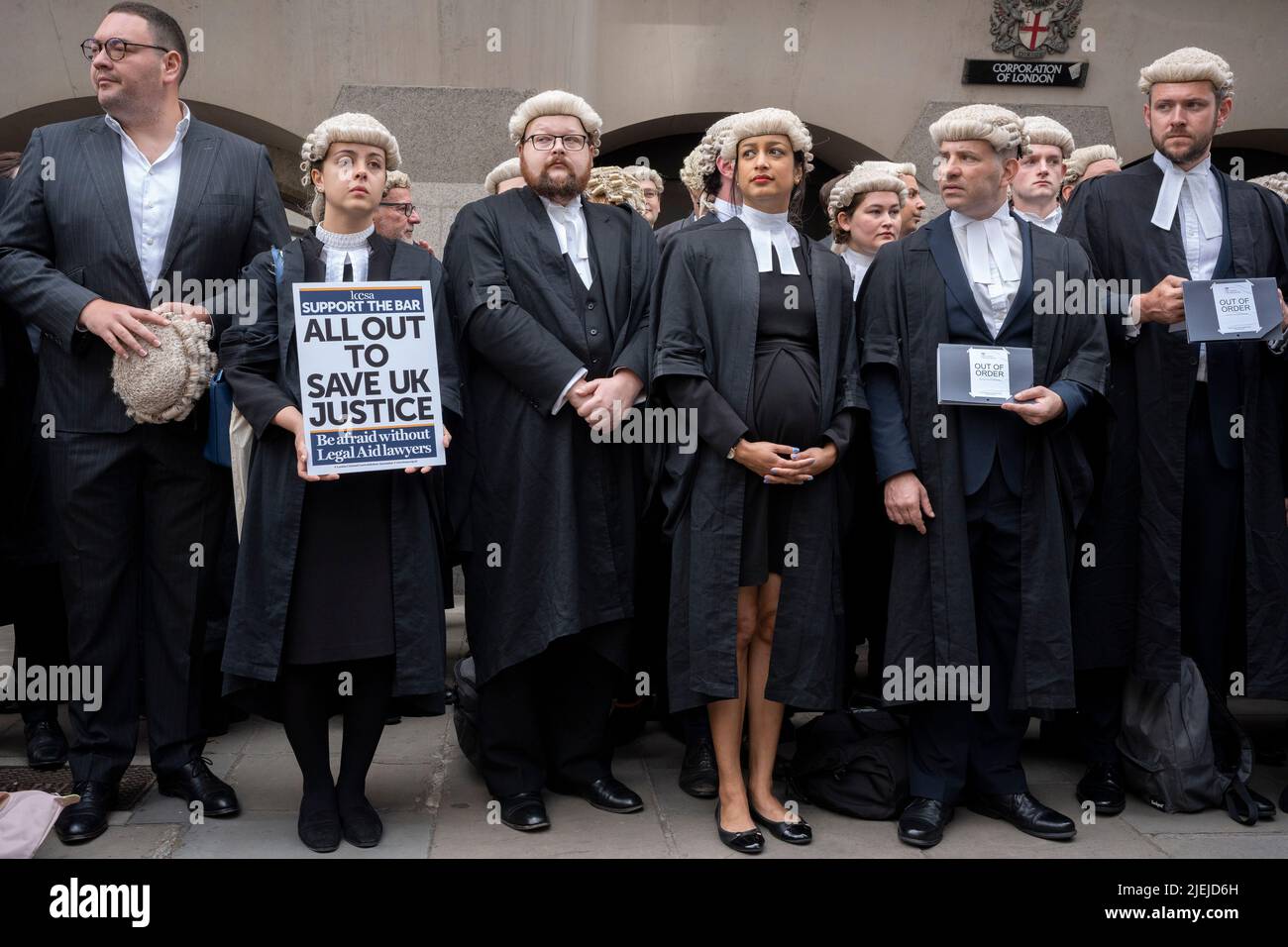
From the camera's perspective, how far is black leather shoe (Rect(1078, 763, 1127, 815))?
183 inches

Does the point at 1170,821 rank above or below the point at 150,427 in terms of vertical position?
below

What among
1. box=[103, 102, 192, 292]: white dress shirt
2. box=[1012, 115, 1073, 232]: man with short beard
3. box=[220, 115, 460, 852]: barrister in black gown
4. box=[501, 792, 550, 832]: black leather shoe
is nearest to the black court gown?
box=[220, 115, 460, 852]: barrister in black gown

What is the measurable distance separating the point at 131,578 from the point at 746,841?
89.2 inches

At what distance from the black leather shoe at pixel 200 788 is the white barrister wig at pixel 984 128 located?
3.32 meters

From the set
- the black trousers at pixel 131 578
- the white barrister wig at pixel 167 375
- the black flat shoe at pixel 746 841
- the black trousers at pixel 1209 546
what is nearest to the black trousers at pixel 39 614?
the black trousers at pixel 131 578

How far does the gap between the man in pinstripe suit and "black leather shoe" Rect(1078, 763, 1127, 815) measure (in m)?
3.03

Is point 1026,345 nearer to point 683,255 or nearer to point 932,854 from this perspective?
point 683,255

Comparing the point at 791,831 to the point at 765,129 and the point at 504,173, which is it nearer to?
the point at 765,129

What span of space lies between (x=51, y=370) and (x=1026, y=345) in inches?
131

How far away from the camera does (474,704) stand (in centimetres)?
479

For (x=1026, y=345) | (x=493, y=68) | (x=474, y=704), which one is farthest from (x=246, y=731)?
(x=493, y=68)

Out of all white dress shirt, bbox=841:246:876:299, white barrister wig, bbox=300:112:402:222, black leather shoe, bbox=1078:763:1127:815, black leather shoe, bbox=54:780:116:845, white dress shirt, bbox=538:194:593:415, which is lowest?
black leather shoe, bbox=1078:763:1127:815

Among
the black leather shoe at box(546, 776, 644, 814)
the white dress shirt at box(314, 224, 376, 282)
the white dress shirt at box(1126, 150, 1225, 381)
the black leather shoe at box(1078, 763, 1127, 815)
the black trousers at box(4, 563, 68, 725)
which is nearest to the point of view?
the white dress shirt at box(314, 224, 376, 282)

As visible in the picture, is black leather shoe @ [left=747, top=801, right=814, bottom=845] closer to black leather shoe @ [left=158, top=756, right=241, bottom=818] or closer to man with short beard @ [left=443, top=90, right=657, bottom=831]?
man with short beard @ [left=443, top=90, right=657, bottom=831]
